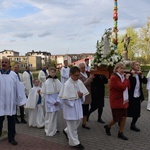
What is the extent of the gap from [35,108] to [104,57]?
257 cm

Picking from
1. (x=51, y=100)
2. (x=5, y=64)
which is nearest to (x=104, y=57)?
(x=51, y=100)

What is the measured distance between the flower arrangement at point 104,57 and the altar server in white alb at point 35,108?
1890 mm

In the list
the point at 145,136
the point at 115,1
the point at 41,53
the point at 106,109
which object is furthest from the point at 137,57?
the point at 41,53

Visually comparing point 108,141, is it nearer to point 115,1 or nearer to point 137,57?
point 115,1

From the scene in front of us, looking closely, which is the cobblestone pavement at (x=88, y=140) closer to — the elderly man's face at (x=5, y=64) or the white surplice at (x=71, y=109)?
the white surplice at (x=71, y=109)

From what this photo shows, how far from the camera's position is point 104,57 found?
7.82 m

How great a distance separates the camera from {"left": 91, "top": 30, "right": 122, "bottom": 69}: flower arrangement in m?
7.65

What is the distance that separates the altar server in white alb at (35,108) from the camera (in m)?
7.73

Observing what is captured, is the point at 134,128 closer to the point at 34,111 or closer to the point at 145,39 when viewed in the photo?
the point at 34,111

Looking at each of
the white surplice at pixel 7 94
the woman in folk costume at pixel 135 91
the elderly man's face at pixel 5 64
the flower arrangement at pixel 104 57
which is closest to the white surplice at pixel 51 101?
the white surplice at pixel 7 94

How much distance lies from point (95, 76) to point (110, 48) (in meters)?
0.97

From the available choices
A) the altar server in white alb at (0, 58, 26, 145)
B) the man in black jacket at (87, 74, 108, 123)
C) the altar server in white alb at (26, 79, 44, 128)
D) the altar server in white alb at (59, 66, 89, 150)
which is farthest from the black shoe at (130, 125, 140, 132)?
the altar server in white alb at (0, 58, 26, 145)

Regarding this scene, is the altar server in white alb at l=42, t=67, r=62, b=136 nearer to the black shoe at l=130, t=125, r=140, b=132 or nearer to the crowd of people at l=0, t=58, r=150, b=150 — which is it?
the crowd of people at l=0, t=58, r=150, b=150

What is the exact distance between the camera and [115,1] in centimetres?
2609
